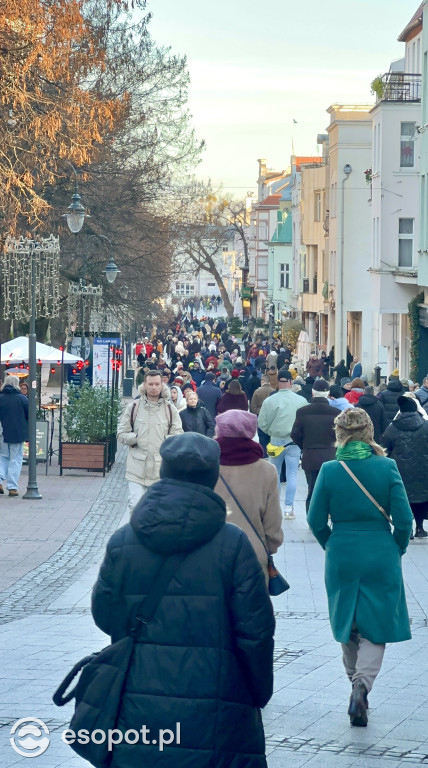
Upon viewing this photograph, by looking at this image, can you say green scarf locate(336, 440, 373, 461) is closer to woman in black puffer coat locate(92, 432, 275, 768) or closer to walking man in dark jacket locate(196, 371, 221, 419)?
woman in black puffer coat locate(92, 432, 275, 768)

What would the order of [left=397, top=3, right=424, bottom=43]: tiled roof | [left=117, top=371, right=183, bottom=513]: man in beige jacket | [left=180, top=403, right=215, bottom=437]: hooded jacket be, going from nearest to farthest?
[left=117, top=371, right=183, bottom=513]: man in beige jacket < [left=180, top=403, right=215, bottom=437]: hooded jacket < [left=397, top=3, right=424, bottom=43]: tiled roof

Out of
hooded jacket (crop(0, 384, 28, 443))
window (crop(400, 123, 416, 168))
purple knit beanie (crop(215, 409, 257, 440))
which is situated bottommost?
hooded jacket (crop(0, 384, 28, 443))

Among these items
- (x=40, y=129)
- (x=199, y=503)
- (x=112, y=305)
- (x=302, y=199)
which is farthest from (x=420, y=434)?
(x=302, y=199)

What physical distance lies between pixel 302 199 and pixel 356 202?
13.6 m

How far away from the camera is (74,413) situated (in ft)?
71.6

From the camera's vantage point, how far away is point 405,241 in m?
39.1

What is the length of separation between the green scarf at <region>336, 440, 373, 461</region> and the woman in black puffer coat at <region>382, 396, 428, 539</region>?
645 cm

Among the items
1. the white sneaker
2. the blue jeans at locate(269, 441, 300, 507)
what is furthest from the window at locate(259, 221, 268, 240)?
the white sneaker

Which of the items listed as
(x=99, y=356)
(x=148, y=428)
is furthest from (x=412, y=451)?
(x=99, y=356)

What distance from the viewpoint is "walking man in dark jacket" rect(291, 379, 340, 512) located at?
44.3ft

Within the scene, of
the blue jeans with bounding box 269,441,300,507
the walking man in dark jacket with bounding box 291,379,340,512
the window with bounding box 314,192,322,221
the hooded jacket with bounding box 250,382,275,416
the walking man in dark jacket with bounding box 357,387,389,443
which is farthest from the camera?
the window with bounding box 314,192,322,221

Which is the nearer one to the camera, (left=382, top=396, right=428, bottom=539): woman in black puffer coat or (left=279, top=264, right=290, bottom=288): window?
(left=382, top=396, right=428, bottom=539): woman in black puffer coat

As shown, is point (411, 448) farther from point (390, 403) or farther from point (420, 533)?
point (390, 403)

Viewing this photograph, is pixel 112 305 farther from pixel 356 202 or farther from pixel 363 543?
pixel 363 543
